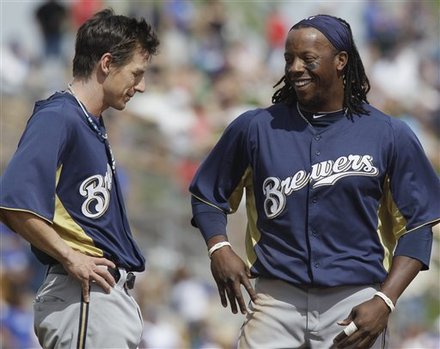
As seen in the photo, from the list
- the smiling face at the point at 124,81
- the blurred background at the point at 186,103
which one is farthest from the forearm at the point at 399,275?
the blurred background at the point at 186,103

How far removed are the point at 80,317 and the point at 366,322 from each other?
1.15m

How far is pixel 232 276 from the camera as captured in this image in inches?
198

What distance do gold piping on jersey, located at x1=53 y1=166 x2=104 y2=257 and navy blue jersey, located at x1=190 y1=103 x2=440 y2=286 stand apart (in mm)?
597

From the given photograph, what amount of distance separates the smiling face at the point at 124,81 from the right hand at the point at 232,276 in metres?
0.77

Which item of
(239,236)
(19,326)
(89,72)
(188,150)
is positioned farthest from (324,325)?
(188,150)

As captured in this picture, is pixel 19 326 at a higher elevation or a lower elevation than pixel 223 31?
lower

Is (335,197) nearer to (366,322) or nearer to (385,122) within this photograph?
(385,122)

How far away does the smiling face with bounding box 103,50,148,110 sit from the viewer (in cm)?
499

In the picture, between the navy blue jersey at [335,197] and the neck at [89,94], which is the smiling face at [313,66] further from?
the neck at [89,94]

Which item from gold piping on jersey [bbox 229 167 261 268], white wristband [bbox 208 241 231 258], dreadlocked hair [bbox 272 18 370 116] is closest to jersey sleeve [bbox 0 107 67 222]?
white wristband [bbox 208 241 231 258]

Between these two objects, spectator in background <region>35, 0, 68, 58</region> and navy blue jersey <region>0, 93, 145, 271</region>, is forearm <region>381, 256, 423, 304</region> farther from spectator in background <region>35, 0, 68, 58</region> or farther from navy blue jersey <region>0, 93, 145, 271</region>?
spectator in background <region>35, 0, 68, 58</region>

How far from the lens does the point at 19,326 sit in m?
10.1

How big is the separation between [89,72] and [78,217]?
62cm

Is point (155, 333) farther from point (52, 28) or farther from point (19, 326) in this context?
point (52, 28)
